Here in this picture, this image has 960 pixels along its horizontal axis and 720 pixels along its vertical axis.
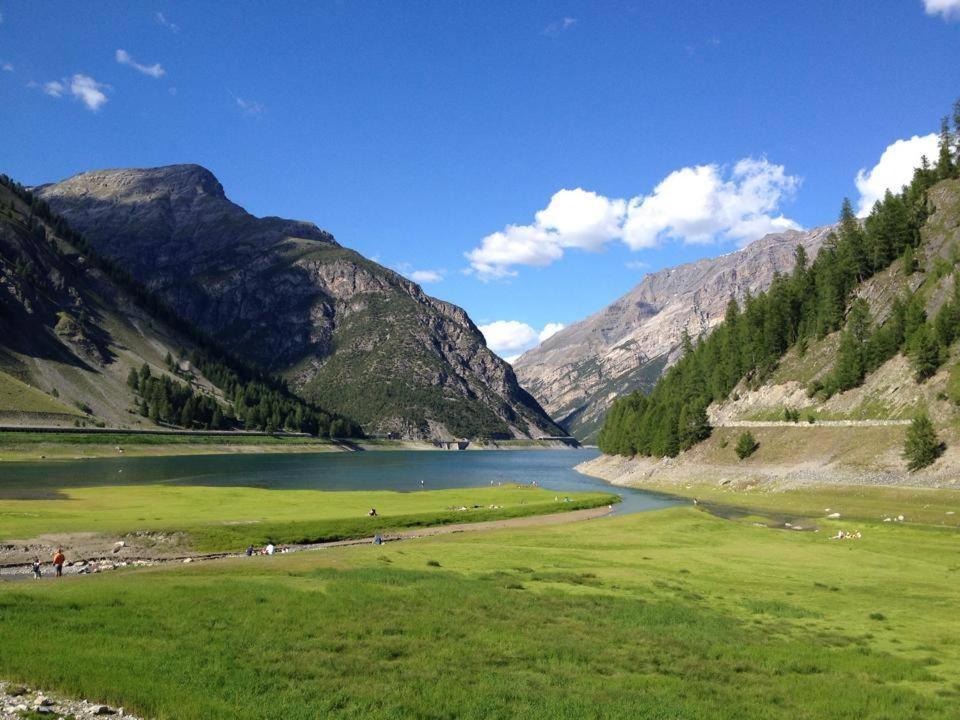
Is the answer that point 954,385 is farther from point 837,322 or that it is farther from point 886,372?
point 837,322

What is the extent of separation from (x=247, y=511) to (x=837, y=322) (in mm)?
125418

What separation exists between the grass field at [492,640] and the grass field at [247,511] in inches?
793

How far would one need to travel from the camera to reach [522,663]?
21438 millimetres

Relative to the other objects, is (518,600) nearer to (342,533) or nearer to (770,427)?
(342,533)

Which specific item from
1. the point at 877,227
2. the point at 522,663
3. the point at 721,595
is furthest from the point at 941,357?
the point at 522,663

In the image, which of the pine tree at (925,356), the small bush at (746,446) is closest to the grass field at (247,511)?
the small bush at (746,446)

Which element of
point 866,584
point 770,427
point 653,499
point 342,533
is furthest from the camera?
point 770,427

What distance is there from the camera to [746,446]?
119188 millimetres

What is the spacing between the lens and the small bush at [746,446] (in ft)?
391

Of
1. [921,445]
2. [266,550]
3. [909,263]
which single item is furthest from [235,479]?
[909,263]

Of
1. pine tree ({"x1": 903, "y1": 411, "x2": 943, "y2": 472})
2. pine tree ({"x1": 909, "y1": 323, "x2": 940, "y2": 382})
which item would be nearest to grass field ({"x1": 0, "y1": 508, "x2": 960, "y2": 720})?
pine tree ({"x1": 903, "y1": 411, "x2": 943, "y2": 472})

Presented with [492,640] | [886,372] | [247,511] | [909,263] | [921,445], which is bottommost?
[247,511]

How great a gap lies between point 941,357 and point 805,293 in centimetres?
6378

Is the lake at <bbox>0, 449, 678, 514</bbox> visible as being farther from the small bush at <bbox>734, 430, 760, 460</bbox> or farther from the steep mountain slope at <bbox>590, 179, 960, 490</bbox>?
the small bush at <bbox>734, 430, 760, 460</bbox>
